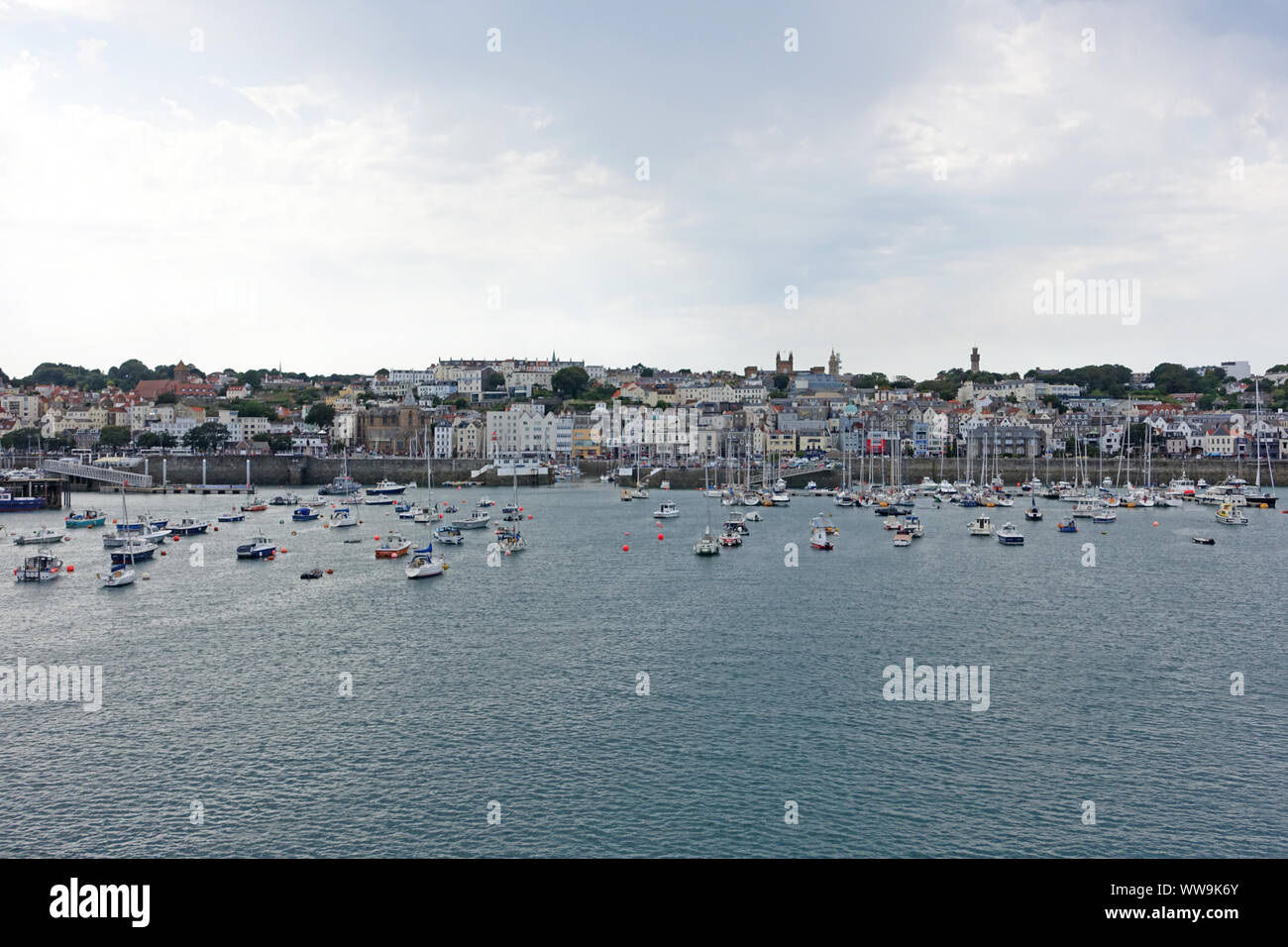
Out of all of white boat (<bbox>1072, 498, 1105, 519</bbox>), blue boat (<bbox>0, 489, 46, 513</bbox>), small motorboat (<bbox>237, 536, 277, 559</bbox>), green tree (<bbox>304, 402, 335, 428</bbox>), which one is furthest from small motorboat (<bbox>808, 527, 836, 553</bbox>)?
green tree (<bbox>304, 402, 335, 428</bbox>)

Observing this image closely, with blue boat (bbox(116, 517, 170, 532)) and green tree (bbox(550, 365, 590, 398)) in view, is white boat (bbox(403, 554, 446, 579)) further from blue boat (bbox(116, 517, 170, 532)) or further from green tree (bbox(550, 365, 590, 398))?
green tree (bbox(550, 365, 590, 398))

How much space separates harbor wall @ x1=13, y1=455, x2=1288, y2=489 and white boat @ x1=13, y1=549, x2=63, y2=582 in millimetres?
48582

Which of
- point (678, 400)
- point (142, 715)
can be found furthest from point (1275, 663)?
point (678, 400)

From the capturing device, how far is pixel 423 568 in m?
32.6

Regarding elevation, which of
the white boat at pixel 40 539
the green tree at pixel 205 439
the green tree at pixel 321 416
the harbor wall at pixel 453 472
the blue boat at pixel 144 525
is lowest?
the white boat at pixel 40 539

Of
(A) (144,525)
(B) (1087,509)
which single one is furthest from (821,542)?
(A) (144,525)

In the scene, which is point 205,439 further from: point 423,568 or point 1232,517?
point 1232,517

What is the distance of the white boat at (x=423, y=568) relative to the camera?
3234 cm

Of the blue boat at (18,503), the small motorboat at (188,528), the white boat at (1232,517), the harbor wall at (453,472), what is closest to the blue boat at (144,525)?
the small motorboat at (188,528)

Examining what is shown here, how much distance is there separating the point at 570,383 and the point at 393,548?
92938 mm

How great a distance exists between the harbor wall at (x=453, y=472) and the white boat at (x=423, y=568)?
46.4 metres

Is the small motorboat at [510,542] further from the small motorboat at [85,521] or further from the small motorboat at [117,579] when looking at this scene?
the small motorboat at [85,521]

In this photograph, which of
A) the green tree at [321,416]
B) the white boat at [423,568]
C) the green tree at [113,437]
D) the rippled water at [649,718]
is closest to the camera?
the rippled water at [649,718]
